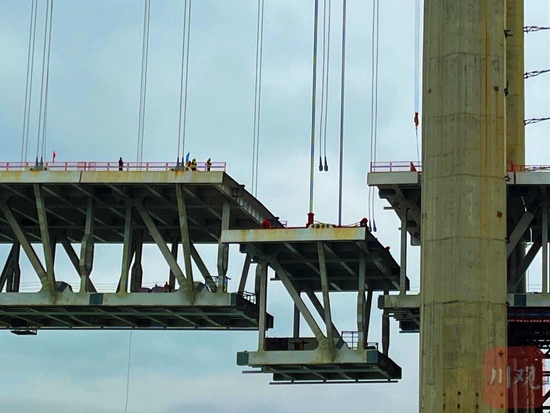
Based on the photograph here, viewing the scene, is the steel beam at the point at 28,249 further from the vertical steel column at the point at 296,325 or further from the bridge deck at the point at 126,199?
the vertical steel column at the point at 296,325

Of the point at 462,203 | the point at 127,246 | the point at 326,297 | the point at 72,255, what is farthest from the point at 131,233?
the point at 462,203

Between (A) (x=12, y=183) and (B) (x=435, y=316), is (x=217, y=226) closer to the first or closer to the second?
(A) (x=12, y=183)

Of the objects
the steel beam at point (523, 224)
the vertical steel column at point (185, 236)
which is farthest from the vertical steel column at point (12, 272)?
the steel beam at point (523, 224)

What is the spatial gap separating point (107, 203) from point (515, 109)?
34.8m

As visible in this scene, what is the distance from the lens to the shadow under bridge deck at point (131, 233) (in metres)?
90.2

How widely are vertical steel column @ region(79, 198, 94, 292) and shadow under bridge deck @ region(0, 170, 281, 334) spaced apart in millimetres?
66

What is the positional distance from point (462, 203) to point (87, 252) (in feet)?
84.7

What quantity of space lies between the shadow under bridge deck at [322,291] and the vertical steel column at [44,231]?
1192 centimetres

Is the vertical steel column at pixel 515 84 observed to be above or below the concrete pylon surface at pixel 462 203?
above

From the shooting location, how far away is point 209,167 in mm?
89562

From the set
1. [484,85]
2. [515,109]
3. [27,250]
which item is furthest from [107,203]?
[515,109]

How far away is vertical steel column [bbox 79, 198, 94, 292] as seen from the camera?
92.1 metres

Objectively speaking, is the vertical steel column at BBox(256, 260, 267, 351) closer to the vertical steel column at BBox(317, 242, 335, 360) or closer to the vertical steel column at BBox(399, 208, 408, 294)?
the vertical steel column at BBox(317, 242, 335, 360)

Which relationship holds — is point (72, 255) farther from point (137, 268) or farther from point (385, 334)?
point (385, 334)
